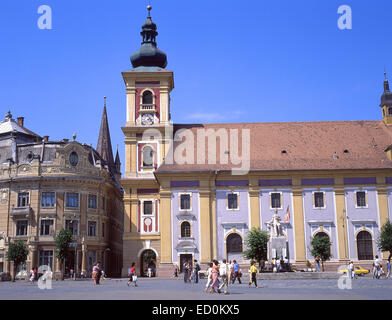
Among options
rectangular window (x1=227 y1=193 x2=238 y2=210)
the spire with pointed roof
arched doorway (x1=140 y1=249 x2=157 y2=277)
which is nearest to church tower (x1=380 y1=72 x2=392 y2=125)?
rectangular window (x1=227 y1=193 x2=238 y2=210)

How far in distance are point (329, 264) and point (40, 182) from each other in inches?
1223

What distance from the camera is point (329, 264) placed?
48.5 m

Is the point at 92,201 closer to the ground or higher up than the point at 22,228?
higher up

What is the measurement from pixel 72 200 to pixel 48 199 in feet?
8.26

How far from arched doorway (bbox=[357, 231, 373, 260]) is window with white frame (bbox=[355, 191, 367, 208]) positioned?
108 inches

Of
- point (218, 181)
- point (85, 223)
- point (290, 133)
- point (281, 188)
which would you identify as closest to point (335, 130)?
point (290, 133)

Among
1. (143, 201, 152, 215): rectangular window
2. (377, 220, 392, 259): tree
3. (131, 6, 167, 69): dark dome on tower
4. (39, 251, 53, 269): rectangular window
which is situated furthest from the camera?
(131, 6, 167, 69): dark dome on tower

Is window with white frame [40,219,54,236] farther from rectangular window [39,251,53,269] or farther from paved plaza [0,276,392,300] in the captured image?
paved plaza [0,276,392,300]

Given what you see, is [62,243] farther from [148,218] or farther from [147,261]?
[148,218]

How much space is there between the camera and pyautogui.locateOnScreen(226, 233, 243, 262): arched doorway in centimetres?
4916

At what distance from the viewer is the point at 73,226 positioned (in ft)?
179

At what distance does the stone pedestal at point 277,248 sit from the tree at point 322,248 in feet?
26.9

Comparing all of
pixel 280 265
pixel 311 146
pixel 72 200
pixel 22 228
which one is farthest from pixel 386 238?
pixel 22 228
